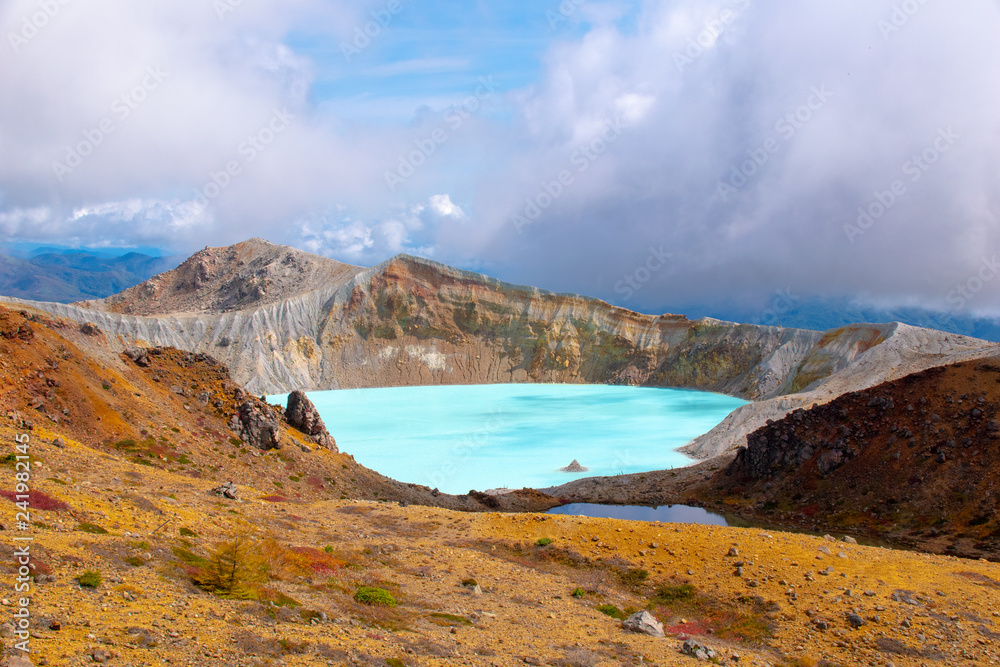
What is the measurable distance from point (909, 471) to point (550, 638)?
25.8 meters

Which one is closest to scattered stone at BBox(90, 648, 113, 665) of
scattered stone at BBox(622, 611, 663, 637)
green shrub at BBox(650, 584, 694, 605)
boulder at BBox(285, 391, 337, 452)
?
scattered stone at BBox(622, 611, 663, 637)

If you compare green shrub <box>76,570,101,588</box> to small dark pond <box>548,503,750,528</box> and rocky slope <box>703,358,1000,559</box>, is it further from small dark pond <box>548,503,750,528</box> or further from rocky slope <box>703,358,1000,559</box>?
rocky slope <box>703,358,1000,559</box>

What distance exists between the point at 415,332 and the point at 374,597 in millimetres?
105464

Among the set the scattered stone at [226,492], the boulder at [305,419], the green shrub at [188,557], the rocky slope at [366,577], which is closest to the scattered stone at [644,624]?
the rocky slope at [366,577]

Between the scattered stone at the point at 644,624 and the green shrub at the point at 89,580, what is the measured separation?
11.3 metres

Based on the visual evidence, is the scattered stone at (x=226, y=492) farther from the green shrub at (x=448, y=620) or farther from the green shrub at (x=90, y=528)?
the green shrub at (x=448, y=620)

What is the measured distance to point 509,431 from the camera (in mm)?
64875

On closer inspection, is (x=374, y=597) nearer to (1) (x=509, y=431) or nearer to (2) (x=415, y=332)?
(1) (x=509, y=431)

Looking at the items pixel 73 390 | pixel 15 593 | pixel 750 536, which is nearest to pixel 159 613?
pixel 15 593

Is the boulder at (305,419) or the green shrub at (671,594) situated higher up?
the boulder at (305,419)

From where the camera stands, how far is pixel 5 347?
2531 cm

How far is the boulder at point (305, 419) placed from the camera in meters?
36.6

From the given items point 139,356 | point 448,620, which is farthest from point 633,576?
point 139,356

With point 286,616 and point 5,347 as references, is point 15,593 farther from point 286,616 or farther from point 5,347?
point 5,347
